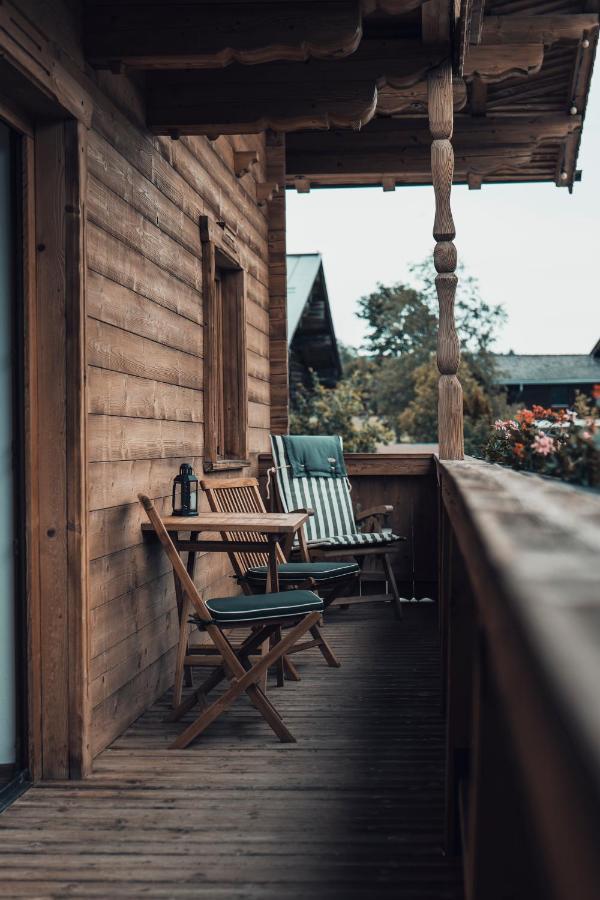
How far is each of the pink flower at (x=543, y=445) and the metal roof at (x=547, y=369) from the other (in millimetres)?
28738

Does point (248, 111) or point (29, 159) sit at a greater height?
point (248, 111)

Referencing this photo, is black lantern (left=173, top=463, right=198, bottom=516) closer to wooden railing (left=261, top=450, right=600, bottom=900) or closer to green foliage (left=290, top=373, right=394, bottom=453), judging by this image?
wooden railing (left=261, top=450, right=600, bottom=900)

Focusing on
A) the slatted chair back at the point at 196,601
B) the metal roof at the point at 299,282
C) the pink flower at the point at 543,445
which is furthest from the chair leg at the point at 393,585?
the metal roof at the point at 299,282

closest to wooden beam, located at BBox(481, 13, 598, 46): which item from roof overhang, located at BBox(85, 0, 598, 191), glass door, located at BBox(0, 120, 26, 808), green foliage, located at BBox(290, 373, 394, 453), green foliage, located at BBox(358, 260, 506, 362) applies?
roof overhang, located at BBox(85, 0, 598, 191)

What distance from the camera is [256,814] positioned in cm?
278

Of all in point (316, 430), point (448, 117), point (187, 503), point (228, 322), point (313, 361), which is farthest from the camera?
point (313, 361)

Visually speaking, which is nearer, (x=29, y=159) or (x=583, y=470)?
(x=583, y=470)

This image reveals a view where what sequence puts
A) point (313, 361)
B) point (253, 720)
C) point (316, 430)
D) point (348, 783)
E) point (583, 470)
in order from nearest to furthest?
point (583, 470), point (348, 783), point (253, 720), point (316, 430), point (313, 361)

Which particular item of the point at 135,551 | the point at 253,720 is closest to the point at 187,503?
the point at 135,551

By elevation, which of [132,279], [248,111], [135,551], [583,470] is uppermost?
[248,111]

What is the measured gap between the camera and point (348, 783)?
3049mm

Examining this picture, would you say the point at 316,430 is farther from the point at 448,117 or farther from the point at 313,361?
the point at 448,117

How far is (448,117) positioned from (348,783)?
3.26 meters

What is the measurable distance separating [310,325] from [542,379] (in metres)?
19.9
